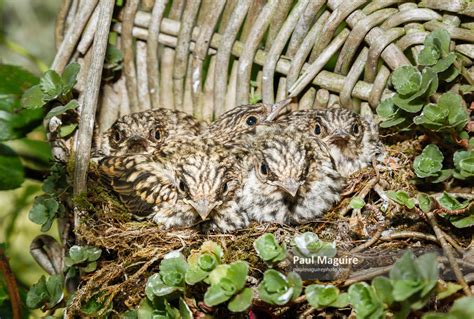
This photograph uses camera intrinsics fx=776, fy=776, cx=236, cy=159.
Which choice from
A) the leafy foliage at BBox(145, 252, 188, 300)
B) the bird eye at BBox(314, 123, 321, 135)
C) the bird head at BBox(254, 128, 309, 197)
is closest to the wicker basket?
the bird eye at BBox(314, 123, 321, 135)

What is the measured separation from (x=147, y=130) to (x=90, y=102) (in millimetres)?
483

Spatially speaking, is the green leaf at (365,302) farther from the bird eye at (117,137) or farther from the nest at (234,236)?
the bird eye at (117,137)

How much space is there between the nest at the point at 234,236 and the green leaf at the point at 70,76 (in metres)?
0.42

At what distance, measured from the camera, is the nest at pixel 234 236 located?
2646mm

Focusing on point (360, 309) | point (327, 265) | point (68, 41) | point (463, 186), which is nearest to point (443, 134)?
point (463, 186)

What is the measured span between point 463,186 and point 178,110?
131 cm

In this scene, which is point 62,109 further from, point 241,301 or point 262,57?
point 241,301

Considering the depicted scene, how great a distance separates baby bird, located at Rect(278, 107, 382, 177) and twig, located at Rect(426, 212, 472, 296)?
2.19 feet

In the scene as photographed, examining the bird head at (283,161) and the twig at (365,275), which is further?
the bird head at (283,161)

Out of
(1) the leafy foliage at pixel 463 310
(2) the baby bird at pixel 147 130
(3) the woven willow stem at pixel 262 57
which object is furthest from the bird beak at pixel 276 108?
(1) the leafy foliage at pixel 463 310

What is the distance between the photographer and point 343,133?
3164mm

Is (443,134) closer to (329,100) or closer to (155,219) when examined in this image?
(329,100)

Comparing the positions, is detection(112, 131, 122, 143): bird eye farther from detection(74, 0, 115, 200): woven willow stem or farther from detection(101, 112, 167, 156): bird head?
detection(74, 0, 115, 200): woven willow stem

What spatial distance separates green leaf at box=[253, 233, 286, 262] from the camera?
2.22 m
